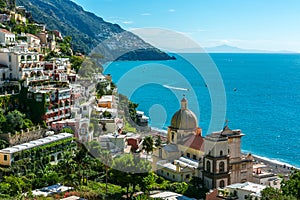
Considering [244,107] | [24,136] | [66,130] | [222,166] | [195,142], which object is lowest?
[244,107]

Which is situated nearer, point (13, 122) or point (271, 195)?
point (271, 195)

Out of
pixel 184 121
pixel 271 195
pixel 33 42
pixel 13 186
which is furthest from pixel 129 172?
pixel 33 42

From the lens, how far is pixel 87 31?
488 ft

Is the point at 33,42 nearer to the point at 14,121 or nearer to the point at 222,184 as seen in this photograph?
the point at 14,121

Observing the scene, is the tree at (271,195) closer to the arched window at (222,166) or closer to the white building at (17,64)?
the arched window at (222,166)

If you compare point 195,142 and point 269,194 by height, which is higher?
point 195,142

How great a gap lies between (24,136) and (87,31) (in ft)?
388

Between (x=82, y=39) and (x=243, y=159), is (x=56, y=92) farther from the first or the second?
(x=82, y=39)

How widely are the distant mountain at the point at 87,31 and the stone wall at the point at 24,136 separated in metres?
49.4

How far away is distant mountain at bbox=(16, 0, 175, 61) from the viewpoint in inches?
3676

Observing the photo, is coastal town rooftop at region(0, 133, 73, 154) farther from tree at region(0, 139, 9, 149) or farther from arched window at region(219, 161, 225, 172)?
arched window at region(219, 161, 225, 172)

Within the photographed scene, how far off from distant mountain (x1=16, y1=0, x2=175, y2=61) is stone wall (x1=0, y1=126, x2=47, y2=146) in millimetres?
49406

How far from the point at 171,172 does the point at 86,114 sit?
426 inches

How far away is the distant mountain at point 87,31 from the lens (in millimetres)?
93375
